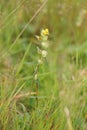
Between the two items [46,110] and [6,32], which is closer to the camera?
[46,110]

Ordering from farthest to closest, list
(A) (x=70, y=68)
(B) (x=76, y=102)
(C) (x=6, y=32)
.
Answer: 1. (C) (x=6, y=32)
2. (A) (x=70, y=68)
3. (B) (x=76, y=102)

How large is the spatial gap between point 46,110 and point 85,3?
139cm

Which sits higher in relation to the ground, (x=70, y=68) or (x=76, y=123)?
(x=76, y=123)

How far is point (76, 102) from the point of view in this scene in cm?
188

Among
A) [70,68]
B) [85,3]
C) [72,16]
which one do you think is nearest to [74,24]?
[72,16]

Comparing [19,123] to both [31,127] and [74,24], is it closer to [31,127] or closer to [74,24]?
[31,127]

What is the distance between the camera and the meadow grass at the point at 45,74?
1.78 meters

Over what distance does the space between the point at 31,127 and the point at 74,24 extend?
167 cm

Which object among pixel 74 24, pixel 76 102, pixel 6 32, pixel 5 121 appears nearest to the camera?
pixel 5 121

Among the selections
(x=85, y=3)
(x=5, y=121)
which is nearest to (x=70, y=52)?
(x=85, y=3)

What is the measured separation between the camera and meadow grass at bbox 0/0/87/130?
1783mm

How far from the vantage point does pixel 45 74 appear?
2.13 metres

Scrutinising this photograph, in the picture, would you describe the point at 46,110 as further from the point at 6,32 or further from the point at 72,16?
the point at 72,16

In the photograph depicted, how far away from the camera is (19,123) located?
186 cm
